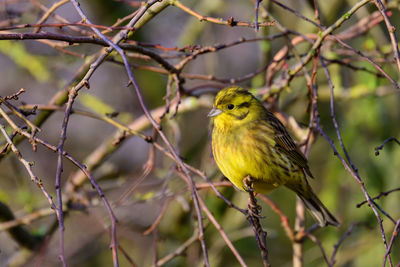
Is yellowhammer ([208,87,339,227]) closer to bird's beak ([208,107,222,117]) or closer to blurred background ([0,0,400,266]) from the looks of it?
bird's beak ([208,107,222,117])

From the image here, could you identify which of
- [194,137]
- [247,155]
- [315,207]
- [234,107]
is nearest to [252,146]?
[247,155]

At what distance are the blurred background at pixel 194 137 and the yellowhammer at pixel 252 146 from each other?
18 centimetres

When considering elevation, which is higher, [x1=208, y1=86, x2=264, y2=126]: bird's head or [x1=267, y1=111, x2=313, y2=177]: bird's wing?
[x1=208, y1=86, x2=264, y2=126]: bird's head

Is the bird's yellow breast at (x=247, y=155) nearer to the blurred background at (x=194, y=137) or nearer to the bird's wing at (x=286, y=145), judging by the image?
the bird's wing at (x=286, y=145)

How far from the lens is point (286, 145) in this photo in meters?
3.61

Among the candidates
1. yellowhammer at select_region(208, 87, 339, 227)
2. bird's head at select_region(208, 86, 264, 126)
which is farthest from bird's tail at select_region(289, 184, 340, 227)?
bird's head at select_region(208, 86, 264, 126)

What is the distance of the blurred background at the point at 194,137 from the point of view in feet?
12.8

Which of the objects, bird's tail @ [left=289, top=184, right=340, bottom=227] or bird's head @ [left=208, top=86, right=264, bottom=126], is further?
bird's tail @ [left=289, top=184, right=340, bottom=227]

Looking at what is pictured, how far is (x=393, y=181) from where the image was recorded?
517 cm

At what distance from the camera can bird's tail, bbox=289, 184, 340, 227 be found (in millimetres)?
3723

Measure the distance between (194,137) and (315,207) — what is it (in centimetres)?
275

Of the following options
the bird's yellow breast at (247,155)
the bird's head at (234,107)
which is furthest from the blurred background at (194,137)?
the bird's yellow breast at (247,155)

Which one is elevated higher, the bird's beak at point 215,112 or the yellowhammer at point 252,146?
the bird's beak at point 215,112

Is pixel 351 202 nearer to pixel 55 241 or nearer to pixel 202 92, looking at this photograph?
pixel 202 92
